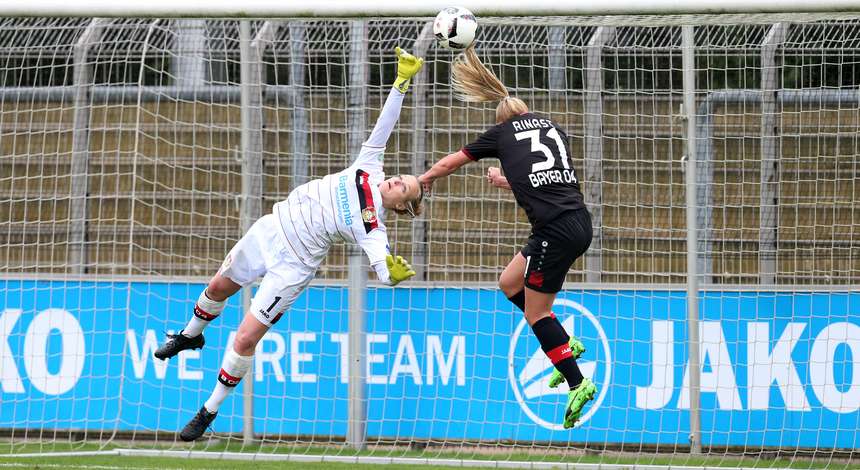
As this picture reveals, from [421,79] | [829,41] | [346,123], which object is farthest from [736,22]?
[346,123]

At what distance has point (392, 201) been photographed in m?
7.58

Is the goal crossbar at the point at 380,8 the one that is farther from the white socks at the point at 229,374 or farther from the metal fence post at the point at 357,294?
the white socks at the point at 229,374

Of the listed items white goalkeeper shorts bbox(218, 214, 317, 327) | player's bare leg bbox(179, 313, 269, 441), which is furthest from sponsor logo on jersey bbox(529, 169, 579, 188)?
player's bare leg bbox(179, 313, 269, 441)

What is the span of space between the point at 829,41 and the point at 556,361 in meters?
3.81

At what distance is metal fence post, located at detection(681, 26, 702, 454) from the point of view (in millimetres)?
9367

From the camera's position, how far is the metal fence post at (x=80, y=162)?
10500 millimetres

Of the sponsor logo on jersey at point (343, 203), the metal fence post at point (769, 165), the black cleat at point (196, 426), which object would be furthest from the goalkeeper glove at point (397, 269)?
the metal fence post at point (769, 165)

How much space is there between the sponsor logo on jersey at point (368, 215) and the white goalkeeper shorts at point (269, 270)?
1.99 feet

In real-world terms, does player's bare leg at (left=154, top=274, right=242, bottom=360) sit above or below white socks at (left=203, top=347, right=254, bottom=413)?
above

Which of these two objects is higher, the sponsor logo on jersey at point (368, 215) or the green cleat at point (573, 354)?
the sponsor logo on jersey at point (368, 215)

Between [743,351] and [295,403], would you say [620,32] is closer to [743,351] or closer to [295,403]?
[743,351]

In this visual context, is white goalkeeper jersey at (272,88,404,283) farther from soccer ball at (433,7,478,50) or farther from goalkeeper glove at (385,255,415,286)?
soccer ball at (433,7,478,50)

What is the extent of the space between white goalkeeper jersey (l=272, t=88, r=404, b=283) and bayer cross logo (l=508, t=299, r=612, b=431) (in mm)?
2545

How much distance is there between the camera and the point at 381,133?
25.1 ft
